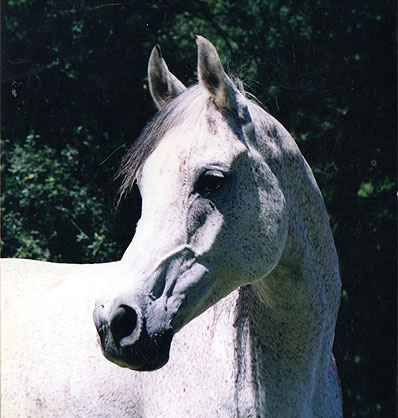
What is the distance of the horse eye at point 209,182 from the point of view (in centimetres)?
197

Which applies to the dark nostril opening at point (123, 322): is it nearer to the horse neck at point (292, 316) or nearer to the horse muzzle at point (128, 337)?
the horse muzzle at point (128, 337)

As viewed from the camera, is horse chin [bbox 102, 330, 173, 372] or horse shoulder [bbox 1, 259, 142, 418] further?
horse shoulder [bbox 1, 259, 142, 418]

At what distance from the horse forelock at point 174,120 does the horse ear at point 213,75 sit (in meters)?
0.03

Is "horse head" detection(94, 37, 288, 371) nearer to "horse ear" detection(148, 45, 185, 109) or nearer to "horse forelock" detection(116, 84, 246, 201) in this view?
"horse forelock" detection(116, 84, 246, 201)

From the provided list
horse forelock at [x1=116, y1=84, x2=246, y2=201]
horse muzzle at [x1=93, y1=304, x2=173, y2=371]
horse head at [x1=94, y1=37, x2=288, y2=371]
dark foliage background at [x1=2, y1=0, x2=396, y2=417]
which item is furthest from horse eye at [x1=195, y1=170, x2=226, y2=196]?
dark foliage background at [x1=2, y1=0, x2=396, y2=417]

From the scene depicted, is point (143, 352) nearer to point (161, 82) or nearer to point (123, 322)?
point (123, 322)

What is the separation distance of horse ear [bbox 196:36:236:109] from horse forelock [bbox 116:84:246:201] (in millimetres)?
31

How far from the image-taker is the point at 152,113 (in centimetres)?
602

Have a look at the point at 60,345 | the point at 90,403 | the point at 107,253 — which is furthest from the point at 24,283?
the point at 107,253

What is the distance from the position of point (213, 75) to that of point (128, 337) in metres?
0.81

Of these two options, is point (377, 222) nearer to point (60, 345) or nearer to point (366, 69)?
point (366, 69)

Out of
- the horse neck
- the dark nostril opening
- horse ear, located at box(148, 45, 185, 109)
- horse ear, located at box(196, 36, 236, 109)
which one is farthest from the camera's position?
horse ear, located at box(148, 45, 185, 109)

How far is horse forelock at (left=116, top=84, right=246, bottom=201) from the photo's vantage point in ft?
6.83

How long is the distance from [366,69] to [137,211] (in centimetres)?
227
